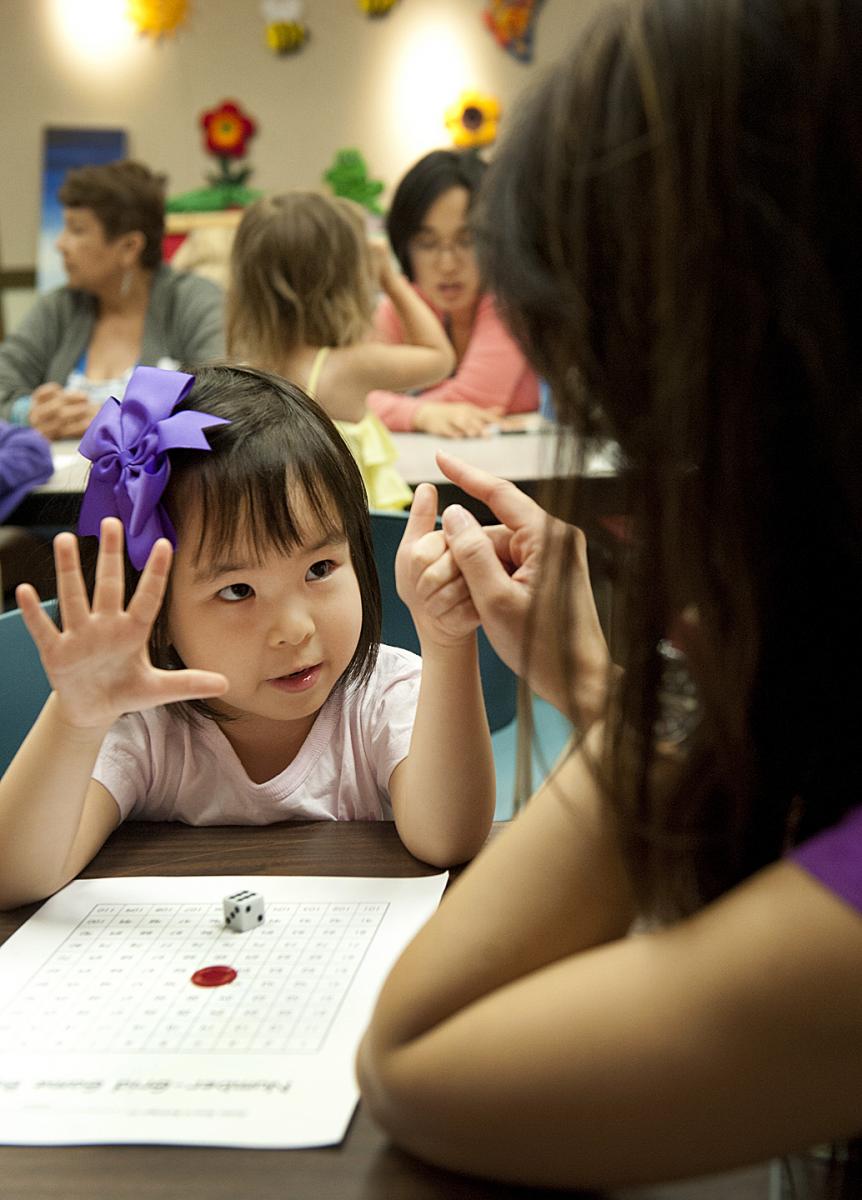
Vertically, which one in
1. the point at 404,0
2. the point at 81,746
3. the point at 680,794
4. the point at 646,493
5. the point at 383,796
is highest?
the point at 404,0

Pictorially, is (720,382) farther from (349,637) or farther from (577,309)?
(349,637)

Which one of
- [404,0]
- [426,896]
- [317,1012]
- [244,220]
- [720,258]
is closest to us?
[720,258]

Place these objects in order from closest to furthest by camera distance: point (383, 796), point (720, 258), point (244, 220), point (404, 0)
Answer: point (720, 258), point (383, 796), point (244, 220), point (404, 0)

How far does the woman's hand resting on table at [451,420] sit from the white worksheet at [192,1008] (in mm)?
2002

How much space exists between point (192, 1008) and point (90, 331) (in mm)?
3271

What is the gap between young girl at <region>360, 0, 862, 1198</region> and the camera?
17.9 inches

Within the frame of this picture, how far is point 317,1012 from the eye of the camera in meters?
0.73

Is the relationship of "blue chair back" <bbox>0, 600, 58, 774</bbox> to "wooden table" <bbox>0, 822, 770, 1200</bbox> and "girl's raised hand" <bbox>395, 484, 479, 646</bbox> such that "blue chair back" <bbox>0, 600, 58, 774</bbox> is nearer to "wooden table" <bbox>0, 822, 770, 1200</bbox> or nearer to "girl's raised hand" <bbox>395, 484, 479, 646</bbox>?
"girl's raised hand" <bbox>395, 484, 479, 646</bbox>

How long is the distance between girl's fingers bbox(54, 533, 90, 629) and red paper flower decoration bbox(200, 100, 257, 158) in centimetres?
544

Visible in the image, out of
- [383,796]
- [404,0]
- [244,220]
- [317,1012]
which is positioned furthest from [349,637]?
[404,0]

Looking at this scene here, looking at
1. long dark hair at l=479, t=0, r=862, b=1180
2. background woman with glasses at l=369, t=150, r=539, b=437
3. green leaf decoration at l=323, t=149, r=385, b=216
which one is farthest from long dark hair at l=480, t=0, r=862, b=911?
green leaf decoration at l=323, t=149, r=385, b=216

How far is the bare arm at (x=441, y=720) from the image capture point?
3.06ft

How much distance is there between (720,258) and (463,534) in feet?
1.56

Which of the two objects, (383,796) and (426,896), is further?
(383,796)
